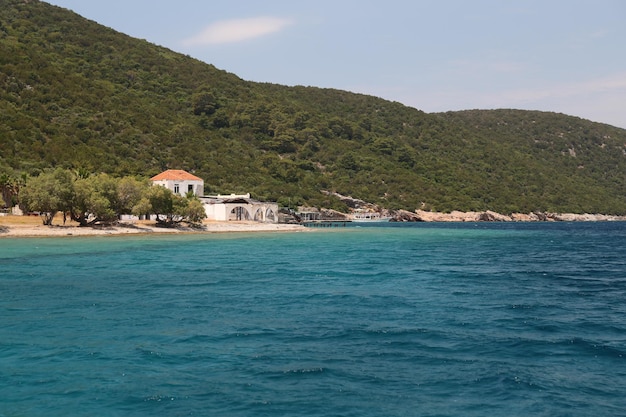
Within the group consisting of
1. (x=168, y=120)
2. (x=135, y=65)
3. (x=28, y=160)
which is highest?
(x=135, y=65)

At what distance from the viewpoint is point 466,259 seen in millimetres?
47375

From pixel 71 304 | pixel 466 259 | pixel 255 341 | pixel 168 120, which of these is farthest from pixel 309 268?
pixel 168 120

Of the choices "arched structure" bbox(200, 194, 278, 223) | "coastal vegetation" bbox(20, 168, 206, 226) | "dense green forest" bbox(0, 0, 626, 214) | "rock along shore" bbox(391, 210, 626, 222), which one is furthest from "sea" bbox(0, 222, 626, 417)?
"rock along shore" bbox(391, 210, 626, 222)

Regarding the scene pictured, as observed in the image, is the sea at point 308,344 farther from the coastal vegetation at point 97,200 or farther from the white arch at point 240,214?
the white arch at point 240,214

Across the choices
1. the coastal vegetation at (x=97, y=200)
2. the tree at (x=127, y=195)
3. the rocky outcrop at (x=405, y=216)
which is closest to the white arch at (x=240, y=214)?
the coastal vegetation at (x=97, y=200)

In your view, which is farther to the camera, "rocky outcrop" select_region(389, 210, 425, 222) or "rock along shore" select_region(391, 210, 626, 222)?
"rock along shore" select_region(391, 210, 626, 222)

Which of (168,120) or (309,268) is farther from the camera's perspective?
(168,120)

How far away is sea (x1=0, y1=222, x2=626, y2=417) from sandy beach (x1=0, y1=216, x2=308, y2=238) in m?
33.3

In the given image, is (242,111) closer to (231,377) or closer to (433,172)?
(433,172)

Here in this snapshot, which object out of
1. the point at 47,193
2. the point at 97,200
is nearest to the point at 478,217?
the point at 97,200

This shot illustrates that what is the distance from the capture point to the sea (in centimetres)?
1249

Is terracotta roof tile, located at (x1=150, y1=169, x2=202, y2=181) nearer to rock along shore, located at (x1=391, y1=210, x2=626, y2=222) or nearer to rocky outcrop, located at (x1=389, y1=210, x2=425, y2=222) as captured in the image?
rock along shore, located at (x1=391, y1=210, x2=626, y2=222)

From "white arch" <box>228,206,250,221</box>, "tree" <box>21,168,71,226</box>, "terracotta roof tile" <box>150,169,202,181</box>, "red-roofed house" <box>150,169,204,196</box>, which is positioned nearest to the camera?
"tree" <box>21,168,71,226</box>

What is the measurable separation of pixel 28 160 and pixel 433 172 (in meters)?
127
